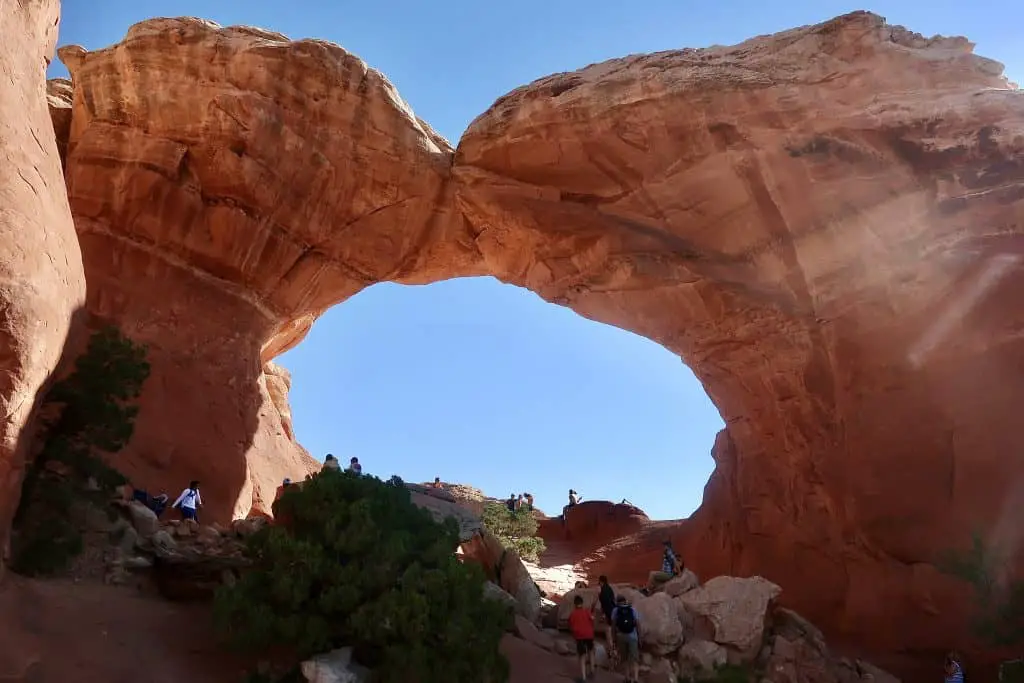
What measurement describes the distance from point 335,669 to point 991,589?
13538mm

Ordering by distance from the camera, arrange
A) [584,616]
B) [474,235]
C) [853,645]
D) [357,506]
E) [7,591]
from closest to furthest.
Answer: [7,591], [357,506], [584,616], [853,645], [474,235]

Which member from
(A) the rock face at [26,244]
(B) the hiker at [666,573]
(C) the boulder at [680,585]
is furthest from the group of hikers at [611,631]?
(A) the rock face at [26,244]

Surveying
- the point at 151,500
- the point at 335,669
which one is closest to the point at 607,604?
the point at 335,669

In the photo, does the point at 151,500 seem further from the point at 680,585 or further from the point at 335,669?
the point at 680,585

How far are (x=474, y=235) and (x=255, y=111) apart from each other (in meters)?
7.69

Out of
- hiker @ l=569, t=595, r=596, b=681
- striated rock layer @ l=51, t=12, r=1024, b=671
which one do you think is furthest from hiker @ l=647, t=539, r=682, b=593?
hiker @ l=569, t=595, r=596, b=681

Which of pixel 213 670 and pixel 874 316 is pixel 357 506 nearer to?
pixel 213 670

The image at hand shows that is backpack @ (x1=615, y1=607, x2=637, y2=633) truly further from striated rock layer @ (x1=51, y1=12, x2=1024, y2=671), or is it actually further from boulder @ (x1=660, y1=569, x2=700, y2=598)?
striated rock layer @ (x1=51, y1=12, x2=1024, y2=671)

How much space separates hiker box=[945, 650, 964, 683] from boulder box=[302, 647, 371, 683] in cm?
1209

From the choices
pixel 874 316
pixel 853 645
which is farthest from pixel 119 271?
pixel 853 645

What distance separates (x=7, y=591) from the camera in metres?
10.1

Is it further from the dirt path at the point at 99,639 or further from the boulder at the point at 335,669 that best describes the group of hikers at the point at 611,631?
the dirt path at the point at 99,639

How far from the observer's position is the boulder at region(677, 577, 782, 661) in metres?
15.6

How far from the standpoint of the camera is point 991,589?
15055 mm
